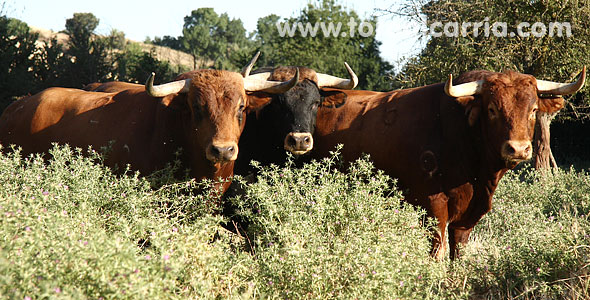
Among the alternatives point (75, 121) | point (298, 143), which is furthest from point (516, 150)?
point (75, 121)

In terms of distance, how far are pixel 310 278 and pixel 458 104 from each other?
2.72 m

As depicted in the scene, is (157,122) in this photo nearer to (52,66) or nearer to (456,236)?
(456,236)

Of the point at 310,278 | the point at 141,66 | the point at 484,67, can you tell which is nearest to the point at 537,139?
the point at 484,67

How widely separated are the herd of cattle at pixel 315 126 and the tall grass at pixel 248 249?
60 cm

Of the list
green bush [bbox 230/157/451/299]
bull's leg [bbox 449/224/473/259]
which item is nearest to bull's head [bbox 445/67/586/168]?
bull's leg [bbox 449/224/473/259]

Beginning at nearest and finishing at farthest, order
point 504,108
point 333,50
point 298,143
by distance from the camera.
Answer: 1. point 504,108
2. point 298,143
3. point 333,50

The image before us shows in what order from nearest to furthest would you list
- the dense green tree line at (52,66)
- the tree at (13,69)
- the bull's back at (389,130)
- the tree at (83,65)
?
1. the bull's back at (389,130)
2. the tree at (13,69)
3. the dense green tree line at (52,66)
4. the tree at (83,65)

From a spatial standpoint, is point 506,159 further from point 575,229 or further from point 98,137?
point 98,137

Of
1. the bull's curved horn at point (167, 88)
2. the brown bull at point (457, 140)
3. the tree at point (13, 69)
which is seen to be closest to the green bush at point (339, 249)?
the brown bull at point (457, 140)

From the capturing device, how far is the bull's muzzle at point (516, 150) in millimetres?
5035

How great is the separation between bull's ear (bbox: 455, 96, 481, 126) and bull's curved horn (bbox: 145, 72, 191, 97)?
2.49 metres

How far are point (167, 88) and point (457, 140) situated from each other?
2685 millimetres

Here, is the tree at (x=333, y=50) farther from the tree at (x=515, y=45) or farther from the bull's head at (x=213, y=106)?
the bull's head at (x=213, y=106)

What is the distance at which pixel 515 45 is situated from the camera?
10680 millimetres
